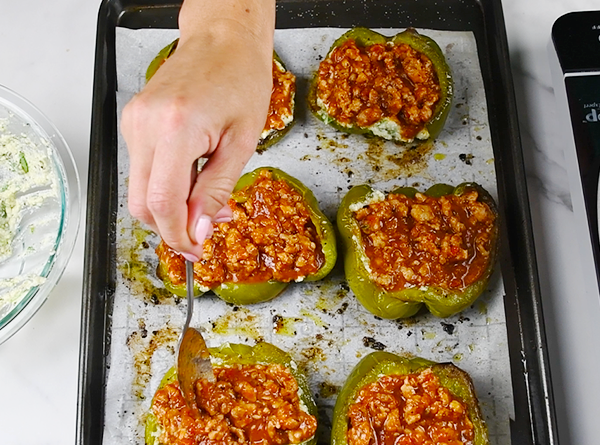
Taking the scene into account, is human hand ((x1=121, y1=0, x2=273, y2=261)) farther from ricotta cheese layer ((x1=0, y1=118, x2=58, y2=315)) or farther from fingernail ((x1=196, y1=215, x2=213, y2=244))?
ricotta cheese layer ((x1=0, y1=118, x2=58, y2=315))

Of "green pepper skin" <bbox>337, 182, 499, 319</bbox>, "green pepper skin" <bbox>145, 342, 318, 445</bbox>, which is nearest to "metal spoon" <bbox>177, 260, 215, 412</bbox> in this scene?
"green pepper skin" <bbox>145, 342, 318, 445</bbox>

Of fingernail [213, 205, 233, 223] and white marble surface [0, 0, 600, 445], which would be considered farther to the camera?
white marble surface [0, 0, 600, 445]

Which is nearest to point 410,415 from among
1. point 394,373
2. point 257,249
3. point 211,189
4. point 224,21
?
point 394,373

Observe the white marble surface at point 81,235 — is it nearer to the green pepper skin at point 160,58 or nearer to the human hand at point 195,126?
the green pepper skin at point 160,58

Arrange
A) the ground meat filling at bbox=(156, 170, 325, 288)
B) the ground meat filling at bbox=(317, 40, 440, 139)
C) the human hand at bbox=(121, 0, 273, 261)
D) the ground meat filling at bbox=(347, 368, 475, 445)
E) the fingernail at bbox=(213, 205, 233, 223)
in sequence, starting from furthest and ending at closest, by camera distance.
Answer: the ground meat filling at bbox=(317, 40, 440, 139) → the ground meat filling at bbox=(156, 170, 325, 288) → the ground meat filling at bbox=(347, 368, 475, 445) → the fingernail at bbox=(213, 205, 233, 223) → the human hand at bbox=(121, 0, 273, 261)

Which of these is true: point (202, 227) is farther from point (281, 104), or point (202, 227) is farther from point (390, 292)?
point (281, 104)

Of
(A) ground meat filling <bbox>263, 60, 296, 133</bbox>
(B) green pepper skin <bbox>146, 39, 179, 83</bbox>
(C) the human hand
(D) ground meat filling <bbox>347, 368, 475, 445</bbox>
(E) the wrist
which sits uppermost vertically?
(B) green pepper skin <bbox>146, 39, 179, 83</bbox>

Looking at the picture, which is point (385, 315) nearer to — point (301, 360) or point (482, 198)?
point (301, 360)
